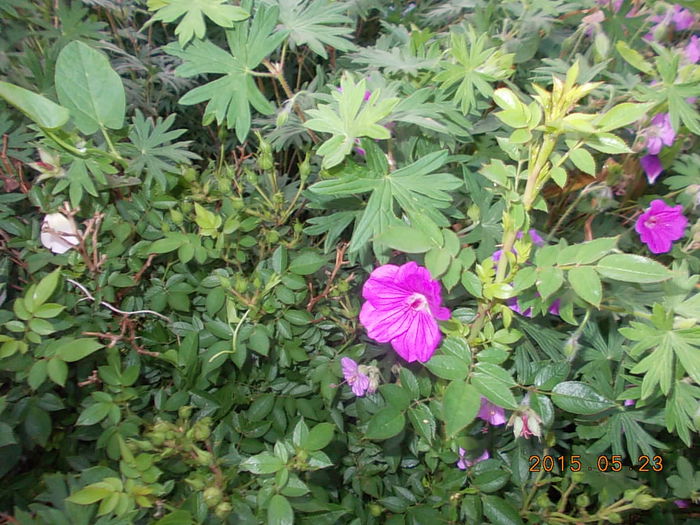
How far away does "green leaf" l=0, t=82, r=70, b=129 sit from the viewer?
0.66 metres

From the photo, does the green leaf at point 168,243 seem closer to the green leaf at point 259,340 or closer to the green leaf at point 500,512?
the green leaf at point 259,340

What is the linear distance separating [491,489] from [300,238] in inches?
22.3

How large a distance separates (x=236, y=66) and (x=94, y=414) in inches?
22.8

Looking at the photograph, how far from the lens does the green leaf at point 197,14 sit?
74 centimetres

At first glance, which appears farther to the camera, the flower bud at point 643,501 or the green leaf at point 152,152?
the green leaf at point 152,152

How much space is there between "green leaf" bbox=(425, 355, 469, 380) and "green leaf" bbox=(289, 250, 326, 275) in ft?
0.96

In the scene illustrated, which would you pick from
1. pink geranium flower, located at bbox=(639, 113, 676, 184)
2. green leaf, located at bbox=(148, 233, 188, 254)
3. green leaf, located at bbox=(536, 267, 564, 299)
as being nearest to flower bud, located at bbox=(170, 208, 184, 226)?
green leaf, located at bbox=(148, 233, 188, 254)

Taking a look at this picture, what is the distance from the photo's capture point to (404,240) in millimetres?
583

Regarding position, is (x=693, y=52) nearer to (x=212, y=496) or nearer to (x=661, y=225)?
(x=661, y=225)

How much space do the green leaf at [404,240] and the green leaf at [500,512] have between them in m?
0.51

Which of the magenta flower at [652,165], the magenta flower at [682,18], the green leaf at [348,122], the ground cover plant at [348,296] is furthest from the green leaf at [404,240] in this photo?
the magenta flower at [682,18]

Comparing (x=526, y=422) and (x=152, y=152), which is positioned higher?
(x=152, y=152)

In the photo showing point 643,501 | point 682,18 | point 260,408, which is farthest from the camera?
point 682,18

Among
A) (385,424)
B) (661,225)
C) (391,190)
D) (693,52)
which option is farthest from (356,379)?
(693,52)
